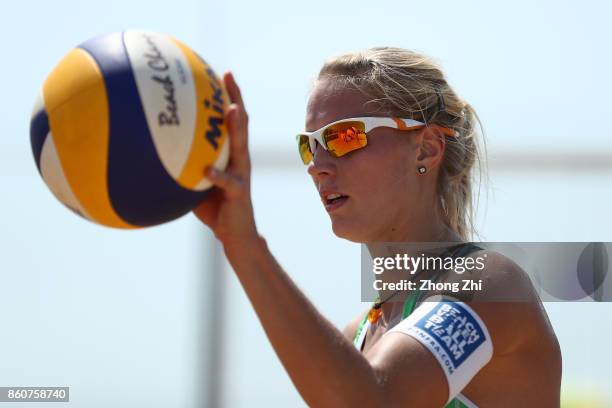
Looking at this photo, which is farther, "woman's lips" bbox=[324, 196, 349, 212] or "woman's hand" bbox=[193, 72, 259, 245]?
"woman's lips" bbox=[324, 196, 349, 212]

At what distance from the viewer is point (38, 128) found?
6.88 feet

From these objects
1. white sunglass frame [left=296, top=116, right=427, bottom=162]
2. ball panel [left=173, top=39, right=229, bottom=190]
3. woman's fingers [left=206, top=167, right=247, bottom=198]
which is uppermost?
white sunglass frame [left=296, top=116, right=427, bottom=162]

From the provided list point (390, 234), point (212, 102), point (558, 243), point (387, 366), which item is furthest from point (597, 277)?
point (212, 102)

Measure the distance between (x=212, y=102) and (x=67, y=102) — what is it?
0.31m

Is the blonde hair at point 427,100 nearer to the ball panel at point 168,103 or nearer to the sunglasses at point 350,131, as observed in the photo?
the sunglasses at point 350,131

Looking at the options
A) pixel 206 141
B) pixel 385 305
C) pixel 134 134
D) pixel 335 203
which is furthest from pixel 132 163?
pixel 385 305

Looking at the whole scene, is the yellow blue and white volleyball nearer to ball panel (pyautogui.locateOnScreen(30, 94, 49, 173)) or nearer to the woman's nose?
ball panel (pyautogui.locateOnScreen(30, 94, 49, 173))

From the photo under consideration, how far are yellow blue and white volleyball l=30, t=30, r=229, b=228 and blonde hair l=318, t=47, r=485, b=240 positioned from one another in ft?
2.70

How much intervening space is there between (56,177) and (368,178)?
0.97 meters

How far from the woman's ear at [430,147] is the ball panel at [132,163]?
0.98 meters

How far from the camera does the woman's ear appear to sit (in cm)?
281

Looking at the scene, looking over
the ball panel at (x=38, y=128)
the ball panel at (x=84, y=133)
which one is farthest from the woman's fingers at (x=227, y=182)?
the ball panel at (x=38, y=128)

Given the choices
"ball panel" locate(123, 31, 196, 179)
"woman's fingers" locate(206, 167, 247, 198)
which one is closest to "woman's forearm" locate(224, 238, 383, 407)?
"woman's fingers" locate(206, 167, 247, 198)

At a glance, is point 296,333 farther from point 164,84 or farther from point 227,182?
point 164,84
